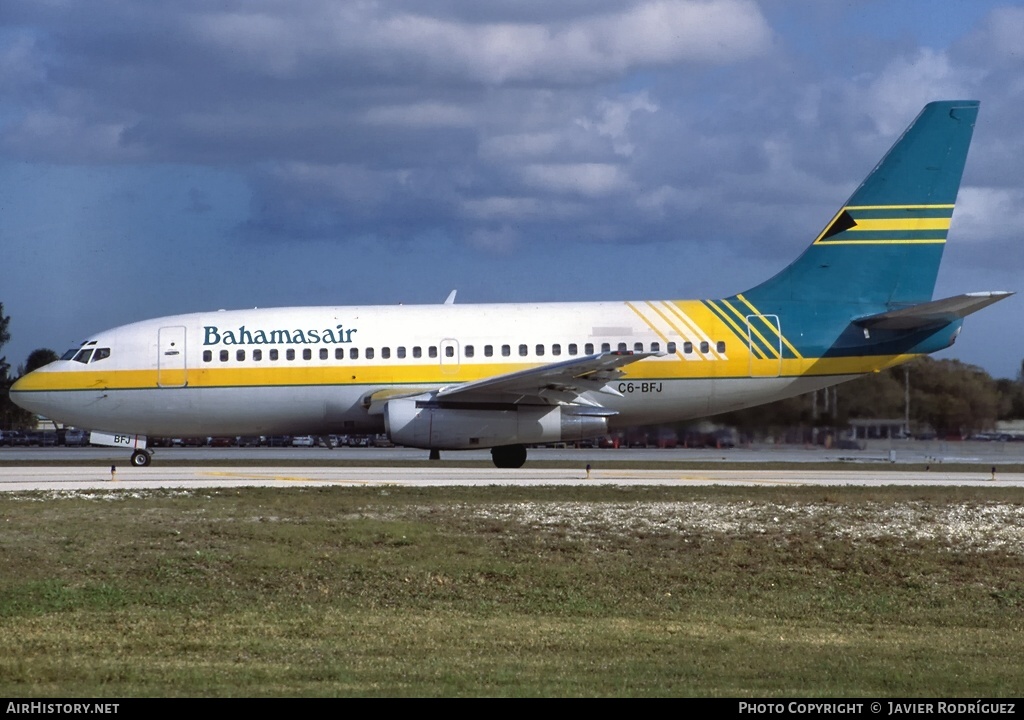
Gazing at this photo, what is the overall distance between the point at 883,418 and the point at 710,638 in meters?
27.3

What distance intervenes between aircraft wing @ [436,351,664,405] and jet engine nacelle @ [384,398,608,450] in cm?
37

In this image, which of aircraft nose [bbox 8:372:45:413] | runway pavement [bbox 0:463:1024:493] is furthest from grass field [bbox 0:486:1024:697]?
aircraft nose [bbox 8:372:45:413]

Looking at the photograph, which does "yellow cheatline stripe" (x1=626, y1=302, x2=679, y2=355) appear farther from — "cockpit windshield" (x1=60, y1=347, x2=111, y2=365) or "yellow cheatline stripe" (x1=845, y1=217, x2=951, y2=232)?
"cockpit windshield" (x1=60, y1=347, x2=111, y2=365)

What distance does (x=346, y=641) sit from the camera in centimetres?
1295

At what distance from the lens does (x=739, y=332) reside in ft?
105

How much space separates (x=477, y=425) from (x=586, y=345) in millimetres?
3487

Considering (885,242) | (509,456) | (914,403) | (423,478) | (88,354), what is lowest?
(423,478)

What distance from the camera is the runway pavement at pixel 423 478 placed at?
2616 centimetres

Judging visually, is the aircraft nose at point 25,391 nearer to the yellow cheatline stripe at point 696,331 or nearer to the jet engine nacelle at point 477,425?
the jet engine nacelle at point 477,425

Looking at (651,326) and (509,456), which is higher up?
(651,326)

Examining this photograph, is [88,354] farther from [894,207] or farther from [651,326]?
[894,207]

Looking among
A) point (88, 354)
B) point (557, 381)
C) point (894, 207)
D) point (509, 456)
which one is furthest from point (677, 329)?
point (88, 354)

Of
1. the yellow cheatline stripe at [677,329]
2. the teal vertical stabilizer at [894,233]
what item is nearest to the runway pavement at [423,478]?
the yellow cheatline stripe at [677,329]

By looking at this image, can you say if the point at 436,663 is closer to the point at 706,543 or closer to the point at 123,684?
the point at 123,684
